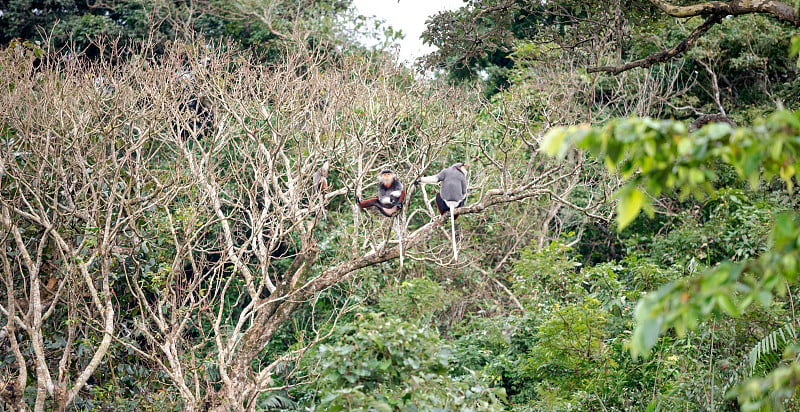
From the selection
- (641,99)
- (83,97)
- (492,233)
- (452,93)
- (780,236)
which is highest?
(780,236)

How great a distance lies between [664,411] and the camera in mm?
5527

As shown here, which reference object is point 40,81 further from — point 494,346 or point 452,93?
point 494,346

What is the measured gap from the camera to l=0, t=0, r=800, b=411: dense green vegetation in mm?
5793

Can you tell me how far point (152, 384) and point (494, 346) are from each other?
4.14 meters

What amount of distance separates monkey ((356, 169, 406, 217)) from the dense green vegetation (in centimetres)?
26

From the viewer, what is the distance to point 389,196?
6.82 metres

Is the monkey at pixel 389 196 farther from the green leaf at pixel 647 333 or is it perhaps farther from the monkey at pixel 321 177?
the green leaf at pixel 647 333

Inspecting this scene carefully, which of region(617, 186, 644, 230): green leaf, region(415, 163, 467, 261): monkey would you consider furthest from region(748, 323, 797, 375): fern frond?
region(617, 186, 644, 230): green leaf

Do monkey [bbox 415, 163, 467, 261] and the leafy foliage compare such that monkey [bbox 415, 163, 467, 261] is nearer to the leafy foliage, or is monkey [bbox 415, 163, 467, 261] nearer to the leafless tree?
the leafless tree

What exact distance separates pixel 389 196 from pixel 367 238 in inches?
44.2

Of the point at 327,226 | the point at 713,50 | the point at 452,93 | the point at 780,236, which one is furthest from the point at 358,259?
the point at 713,50

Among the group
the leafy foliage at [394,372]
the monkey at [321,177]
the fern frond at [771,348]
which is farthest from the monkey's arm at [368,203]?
the fern frond at [771,348]

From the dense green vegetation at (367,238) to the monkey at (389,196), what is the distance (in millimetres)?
257

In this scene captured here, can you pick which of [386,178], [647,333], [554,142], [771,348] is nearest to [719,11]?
[771,348]
